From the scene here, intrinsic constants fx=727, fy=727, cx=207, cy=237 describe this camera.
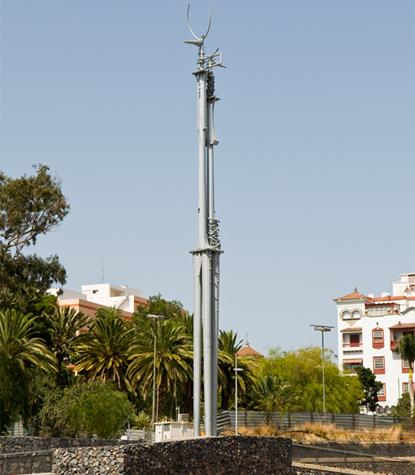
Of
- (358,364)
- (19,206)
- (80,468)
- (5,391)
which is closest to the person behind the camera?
(80,468)

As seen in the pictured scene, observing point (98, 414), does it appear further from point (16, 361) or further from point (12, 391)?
point (16, 361)

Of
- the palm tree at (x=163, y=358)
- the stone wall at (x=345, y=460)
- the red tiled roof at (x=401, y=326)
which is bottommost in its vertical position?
the stone wall at (x=345, y=460)

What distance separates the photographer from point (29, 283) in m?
42.6

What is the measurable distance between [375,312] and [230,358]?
122 ft

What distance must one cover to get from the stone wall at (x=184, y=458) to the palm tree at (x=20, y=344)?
1009 inches

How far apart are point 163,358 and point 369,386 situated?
1265 inches

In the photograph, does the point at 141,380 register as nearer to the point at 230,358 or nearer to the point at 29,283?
the point at 230,358

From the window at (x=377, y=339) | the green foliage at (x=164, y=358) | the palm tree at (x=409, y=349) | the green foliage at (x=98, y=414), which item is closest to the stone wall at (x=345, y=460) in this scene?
the green foliage at (x=98, y=414)

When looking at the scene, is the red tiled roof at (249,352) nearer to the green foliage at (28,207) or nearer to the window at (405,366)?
the window at (405,366)

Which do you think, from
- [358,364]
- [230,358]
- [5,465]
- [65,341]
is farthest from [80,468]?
[358,364]

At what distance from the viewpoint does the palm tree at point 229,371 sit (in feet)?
140

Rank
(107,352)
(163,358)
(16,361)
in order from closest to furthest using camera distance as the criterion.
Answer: (16,361) < (163,358) < (107,352)

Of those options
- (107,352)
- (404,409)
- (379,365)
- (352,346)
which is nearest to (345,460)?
(107,352)

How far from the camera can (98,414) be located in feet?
128
